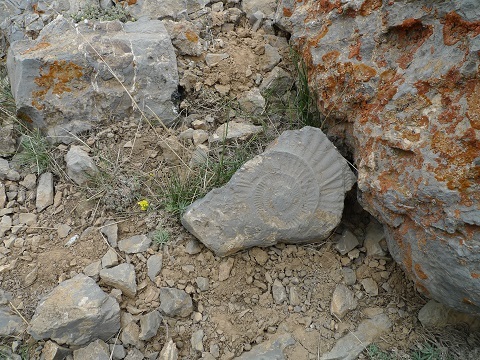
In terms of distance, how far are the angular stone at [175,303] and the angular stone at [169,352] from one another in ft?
0.49

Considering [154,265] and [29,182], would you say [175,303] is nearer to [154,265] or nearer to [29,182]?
[154,265]

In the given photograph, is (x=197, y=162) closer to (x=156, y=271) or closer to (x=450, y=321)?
(x=156, y=271)

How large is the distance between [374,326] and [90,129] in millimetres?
2104

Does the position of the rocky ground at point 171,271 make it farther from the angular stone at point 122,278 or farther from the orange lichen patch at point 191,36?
the orange lichen patch at point 191,36

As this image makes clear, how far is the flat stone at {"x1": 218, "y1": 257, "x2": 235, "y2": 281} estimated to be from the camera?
99.8 inches

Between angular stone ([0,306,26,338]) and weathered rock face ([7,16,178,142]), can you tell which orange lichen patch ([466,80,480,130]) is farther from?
angular stone ([0,306,26,338])

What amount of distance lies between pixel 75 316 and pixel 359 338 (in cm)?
142

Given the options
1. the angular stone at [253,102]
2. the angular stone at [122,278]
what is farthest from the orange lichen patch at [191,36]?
the angular stone at [122,278]

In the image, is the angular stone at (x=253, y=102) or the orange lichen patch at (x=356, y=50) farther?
the angular stone at (x=253, y=102)

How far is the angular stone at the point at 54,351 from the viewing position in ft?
7.42

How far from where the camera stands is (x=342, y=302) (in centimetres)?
247

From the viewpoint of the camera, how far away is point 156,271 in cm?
253

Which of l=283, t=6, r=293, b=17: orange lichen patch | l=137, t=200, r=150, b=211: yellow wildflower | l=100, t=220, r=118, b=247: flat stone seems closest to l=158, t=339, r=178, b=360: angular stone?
l=100, t=220, r=118, b=247: flat stone

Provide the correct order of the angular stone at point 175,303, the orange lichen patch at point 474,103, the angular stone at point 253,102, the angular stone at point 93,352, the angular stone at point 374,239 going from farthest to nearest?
the angular stone at point 253,102
the angular stone at point 374,239
the angular stone at point 175,303
the angular stone at point 93,352
the orange lichen patch at point 474,103
